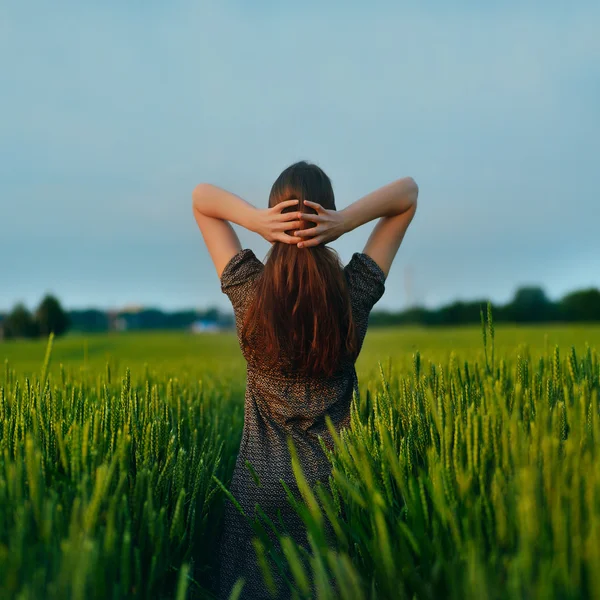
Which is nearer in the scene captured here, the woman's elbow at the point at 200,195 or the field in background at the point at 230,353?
the woman's elbow at the point at 200,195

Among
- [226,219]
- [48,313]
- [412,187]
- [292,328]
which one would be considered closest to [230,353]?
[226,219]

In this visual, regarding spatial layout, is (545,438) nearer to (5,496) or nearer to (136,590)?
(136,590)

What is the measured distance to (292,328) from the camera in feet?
7.39

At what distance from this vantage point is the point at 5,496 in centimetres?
147

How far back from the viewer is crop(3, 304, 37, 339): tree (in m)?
32.5

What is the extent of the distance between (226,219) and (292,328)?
0.64 metres

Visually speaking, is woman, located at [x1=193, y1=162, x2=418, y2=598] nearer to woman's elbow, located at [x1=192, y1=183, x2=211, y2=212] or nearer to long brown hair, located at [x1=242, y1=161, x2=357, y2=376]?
long brown hair, located at [x1=242, y1=161, x2=357, y2=376]

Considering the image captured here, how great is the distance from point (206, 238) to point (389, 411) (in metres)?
1.16

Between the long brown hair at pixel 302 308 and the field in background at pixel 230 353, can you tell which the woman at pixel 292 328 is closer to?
the long brown hair at pixel 302 308

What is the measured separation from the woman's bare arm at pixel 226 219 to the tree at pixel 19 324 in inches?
1291

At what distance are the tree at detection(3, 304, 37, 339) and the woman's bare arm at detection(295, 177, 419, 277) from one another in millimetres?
33144

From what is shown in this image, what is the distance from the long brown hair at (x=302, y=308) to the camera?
2232mm

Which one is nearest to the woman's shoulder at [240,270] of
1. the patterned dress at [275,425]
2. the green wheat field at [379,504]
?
the patterned dress at [275,425]

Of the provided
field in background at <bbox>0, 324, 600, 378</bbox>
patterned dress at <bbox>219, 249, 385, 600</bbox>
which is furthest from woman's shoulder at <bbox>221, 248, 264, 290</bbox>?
field in background at <bbox>0, 324, 600, 378</bbox>
